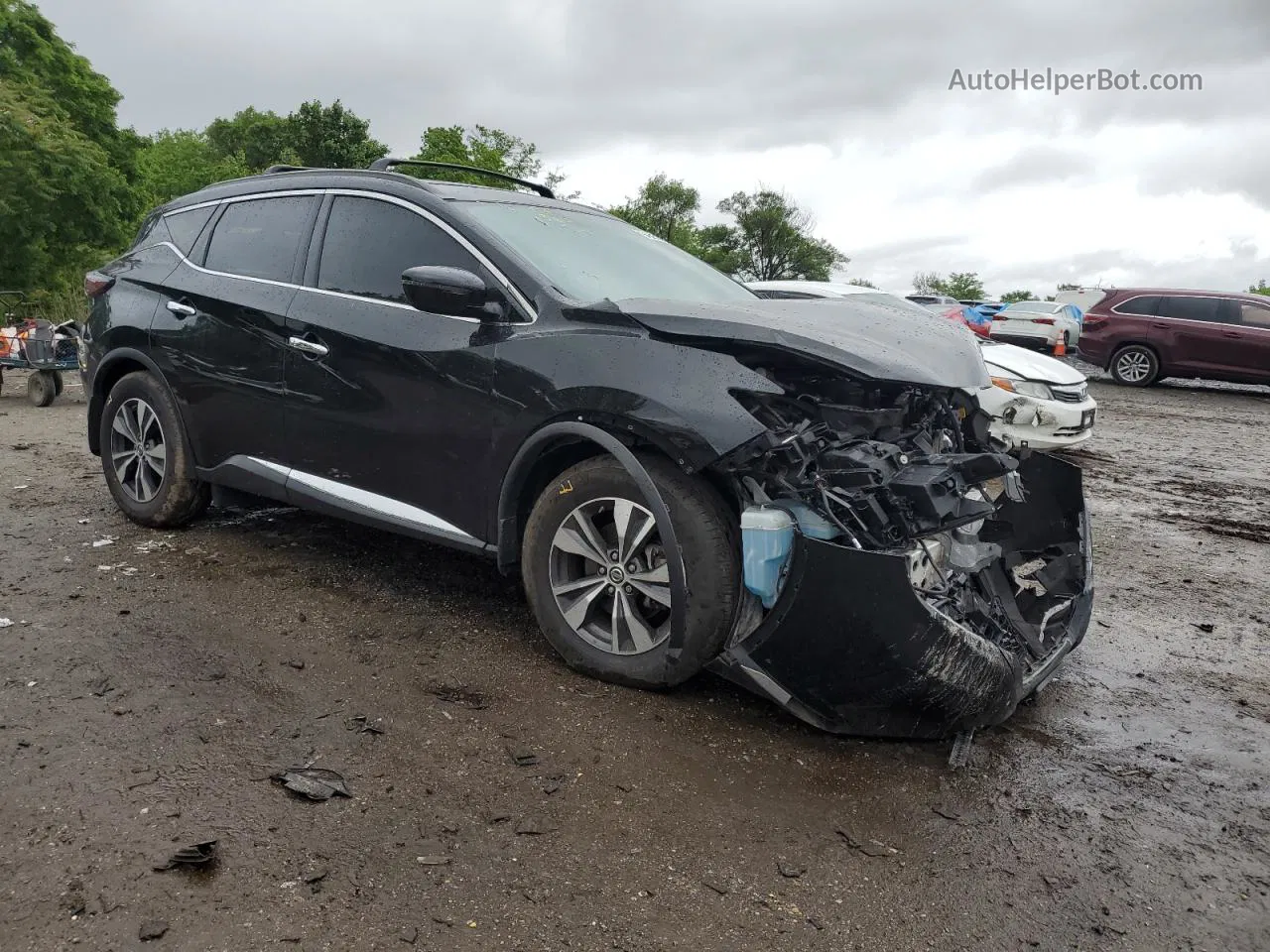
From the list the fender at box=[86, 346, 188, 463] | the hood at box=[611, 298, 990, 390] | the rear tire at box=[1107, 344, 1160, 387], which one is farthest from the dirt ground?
the rear tire at box=[1107, 344, 1160, 387]

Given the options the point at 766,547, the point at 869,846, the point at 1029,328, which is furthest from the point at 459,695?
the point at 1029,328

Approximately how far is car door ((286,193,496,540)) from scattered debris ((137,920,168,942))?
1736mm

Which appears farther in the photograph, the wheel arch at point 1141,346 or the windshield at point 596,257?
the wheel arch at point 1141,346

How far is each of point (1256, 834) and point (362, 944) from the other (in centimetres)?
232

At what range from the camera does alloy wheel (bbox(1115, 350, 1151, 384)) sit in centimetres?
1602

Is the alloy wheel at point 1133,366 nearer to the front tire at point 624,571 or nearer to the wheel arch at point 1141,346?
the wheel arch at point 1141,346

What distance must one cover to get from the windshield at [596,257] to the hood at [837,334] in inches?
13.1

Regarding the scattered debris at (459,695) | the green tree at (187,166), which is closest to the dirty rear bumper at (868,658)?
the scattered debris at (459,695)

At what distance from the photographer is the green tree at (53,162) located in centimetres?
2630

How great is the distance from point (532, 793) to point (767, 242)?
9106cm

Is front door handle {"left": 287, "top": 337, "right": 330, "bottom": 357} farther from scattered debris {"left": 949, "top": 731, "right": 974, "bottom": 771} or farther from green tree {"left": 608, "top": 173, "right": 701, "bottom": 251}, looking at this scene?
green tree {"left": 608, "top": 173, "right": 701, "bottom": 251}

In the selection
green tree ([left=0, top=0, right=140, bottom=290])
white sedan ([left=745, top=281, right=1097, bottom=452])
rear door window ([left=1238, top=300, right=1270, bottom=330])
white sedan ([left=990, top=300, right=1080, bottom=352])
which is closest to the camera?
white sedan ([left=745, top=281, right=1097, bottom=452])

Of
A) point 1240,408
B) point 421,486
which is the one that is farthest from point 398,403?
point 1240,408

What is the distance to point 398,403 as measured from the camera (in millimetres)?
3686
